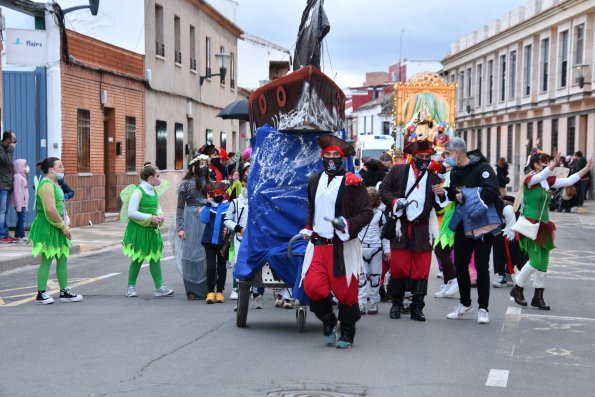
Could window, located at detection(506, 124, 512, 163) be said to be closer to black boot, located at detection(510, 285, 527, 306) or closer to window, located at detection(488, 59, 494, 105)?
window, located at detection(488, 59, 494, 105)

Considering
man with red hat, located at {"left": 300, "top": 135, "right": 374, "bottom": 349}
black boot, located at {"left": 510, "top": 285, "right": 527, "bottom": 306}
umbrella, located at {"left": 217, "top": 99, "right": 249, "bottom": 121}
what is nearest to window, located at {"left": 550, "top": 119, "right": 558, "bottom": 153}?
umbrella, located at {"left": 217, "top": 99, "right": 249, "bottom": 121}

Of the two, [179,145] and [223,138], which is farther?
[223,138]

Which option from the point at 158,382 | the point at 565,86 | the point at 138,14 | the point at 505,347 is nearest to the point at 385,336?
the point at 505,347

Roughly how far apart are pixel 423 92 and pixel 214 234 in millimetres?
21014

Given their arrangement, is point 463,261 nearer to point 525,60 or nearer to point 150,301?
point 150,301

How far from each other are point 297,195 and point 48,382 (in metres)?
3.23

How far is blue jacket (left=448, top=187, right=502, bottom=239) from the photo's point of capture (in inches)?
355

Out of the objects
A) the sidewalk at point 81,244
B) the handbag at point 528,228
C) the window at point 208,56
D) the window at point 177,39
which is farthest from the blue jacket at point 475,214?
the window at point 208,56

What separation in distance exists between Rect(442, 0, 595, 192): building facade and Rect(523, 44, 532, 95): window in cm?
5

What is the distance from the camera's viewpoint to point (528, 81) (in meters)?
47.0

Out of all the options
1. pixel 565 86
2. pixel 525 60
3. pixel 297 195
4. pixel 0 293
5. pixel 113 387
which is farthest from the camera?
pixel 525 60

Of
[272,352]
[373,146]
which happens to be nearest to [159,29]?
[373,146]

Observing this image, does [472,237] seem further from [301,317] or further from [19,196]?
[19,196]

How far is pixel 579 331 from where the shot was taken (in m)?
8.84
